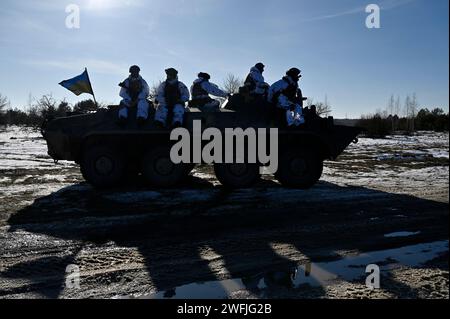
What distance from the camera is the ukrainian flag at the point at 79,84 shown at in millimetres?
10211

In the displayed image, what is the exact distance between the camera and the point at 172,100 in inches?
355

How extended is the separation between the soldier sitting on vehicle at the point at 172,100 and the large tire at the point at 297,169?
7.30 feet

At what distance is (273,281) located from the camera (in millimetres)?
3971

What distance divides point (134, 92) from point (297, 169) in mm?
3617

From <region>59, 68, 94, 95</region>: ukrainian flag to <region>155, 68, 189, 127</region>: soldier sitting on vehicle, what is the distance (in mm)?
2129

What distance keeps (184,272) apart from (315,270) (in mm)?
1222

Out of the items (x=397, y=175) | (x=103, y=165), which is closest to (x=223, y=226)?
(x=103, y=165)

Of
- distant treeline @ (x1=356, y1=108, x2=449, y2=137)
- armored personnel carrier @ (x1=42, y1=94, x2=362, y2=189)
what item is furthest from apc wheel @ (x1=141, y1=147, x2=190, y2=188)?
distant treeline @ (x1=356, y1=108, x2=449, y2=137)

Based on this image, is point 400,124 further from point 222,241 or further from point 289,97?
point 222,241

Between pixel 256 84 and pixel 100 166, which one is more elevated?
pixel 256 84

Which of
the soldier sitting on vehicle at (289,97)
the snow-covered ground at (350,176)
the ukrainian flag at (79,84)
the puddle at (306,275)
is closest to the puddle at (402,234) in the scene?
the puddle at (306,275)

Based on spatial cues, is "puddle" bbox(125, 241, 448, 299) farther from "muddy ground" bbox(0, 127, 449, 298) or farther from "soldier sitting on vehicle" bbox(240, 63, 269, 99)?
"soldier sitting on vehicle" bbox(240, 63, 269, 99)

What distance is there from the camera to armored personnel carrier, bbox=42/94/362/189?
8.79m
